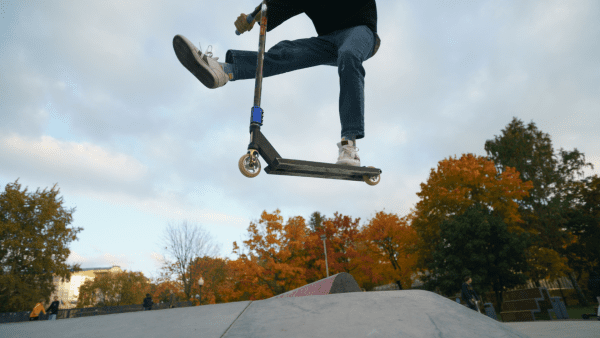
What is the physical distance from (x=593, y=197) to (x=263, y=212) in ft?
82.6

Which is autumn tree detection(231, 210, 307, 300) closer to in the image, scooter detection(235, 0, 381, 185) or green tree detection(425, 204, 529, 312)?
green tree detection(425, 204, 529, 312)

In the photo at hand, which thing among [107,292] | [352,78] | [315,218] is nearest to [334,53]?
[352,78]

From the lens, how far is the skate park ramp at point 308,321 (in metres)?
1.29

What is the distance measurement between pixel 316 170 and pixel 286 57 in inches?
53.4

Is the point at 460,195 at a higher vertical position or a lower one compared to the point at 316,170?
higher

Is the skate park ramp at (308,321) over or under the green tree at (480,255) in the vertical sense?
under

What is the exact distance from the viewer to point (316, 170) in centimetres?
332

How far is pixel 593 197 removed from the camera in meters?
23.8

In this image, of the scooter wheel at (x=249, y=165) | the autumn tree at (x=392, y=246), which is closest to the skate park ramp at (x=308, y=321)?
the scooter wheel at (x=249, y=165)

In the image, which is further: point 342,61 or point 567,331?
point 567,331

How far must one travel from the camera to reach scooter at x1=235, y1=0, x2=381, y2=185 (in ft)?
10.1

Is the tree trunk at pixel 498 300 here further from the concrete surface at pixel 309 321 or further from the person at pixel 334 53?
the concrete surface at pixel 309 321

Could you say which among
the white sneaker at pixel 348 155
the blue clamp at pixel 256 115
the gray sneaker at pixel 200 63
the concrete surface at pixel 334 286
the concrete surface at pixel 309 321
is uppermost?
→ the gray sneaker at pixel 200 63

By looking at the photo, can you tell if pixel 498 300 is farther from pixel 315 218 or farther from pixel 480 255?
pixel 315 218
